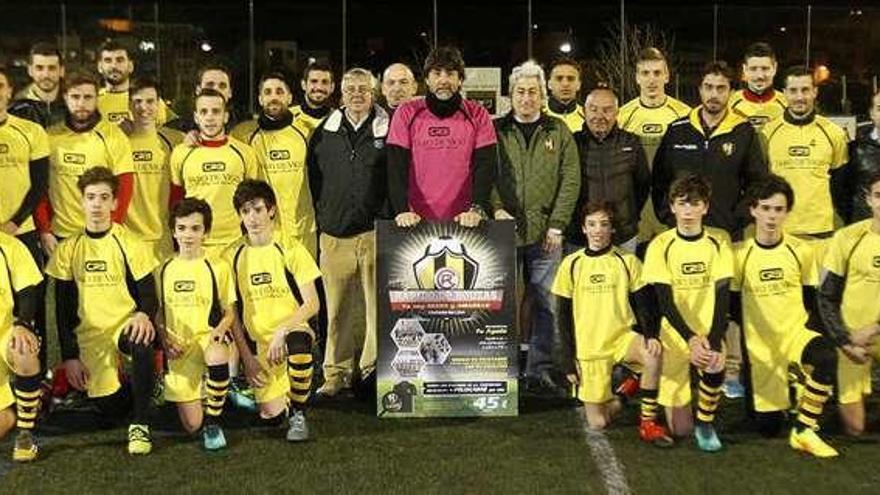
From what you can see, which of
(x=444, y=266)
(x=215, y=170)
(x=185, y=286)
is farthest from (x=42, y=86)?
(x=444, y=266)

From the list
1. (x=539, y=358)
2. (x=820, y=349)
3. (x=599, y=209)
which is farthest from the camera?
(x=539, y=358)

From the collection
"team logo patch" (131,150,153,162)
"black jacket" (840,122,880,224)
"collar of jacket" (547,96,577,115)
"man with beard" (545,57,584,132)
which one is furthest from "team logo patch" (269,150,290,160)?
"black jacket" (840,122,880,224)

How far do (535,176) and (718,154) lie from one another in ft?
3.17

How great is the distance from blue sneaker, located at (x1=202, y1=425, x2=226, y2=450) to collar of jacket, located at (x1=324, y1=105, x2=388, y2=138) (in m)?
1.75

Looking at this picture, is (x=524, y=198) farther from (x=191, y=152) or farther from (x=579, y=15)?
(x=579, y=15)

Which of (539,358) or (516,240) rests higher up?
(516,240)

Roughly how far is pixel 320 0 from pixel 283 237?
1561cm

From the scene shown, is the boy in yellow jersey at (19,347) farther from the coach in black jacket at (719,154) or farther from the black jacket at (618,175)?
the coach in black jacket at (719,154)

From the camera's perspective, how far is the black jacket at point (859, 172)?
5.84 meters

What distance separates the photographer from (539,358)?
613 cm

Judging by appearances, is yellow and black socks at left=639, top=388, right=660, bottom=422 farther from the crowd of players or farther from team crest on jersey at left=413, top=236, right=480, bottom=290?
team crest on jersey at left=413, top=236, right=480, bottom=290

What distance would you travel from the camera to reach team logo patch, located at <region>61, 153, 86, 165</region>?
223 inches

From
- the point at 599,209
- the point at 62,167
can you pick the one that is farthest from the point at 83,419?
the point at 599,209

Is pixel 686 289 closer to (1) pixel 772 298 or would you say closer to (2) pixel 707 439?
(1) pixel 772 298
